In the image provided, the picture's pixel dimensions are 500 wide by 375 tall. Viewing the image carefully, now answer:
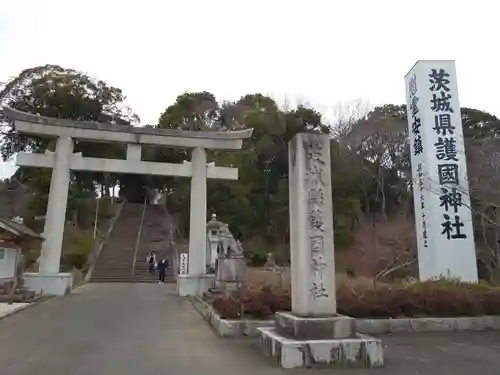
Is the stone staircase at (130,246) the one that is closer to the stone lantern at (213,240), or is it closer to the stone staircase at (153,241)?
the stone staircase at (153,241)

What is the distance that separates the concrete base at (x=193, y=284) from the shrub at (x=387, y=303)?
24.1 ft

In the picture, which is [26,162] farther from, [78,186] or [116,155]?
[78,186]

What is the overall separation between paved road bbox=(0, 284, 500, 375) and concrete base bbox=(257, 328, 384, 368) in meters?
0.21

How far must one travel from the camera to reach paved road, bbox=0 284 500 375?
6145mm

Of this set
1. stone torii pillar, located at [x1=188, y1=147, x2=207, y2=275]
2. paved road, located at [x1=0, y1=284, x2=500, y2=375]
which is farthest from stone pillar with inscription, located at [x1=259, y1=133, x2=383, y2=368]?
stone torii pillar, located at [x1=188, y1=147, x2=207, y2=275]

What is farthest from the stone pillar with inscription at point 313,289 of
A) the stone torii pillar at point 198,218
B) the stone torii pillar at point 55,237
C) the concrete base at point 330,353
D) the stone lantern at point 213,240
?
the stone lantern at point 213,240

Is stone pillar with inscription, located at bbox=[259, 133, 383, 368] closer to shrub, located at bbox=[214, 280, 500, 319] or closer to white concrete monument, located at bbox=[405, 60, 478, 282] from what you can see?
shrub, located at bbox=[214, 280, 500, 319]

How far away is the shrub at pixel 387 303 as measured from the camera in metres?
9.65

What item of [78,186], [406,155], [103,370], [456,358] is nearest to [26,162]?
[103,370]

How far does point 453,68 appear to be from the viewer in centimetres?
1567

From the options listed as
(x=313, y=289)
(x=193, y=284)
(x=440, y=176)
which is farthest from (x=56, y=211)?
(x=440, y=176)

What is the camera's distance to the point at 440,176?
14.8m

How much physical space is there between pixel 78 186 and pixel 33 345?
33336 millimetres

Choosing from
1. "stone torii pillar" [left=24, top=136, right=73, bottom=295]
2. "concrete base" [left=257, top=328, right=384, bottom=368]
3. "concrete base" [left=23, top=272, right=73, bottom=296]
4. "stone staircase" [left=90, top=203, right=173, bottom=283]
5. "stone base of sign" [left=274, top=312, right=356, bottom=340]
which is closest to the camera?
"concrete base" [left=257, top=328, right=384, bottom=368]
